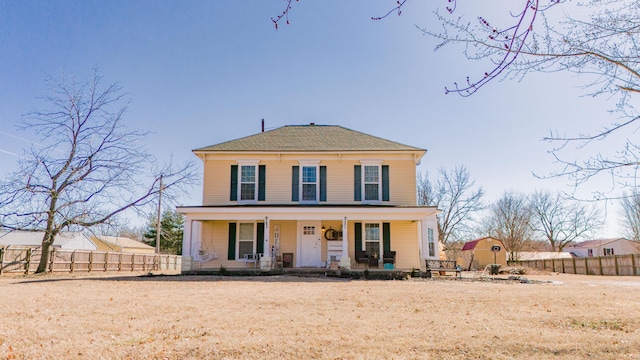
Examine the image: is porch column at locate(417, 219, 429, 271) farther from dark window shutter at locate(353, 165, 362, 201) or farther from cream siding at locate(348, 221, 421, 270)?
dark window shutter at locate(353, 165, 362, 201)

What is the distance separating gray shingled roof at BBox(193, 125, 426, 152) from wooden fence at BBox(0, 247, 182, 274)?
859 centimetres

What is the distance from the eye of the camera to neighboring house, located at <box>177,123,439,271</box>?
714 inches

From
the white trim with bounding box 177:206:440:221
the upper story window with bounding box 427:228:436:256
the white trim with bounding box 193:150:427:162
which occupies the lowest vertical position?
the upper story window with bounding box 427:228:436:256

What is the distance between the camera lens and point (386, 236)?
18.2 meters

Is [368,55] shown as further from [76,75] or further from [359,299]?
[76,75]

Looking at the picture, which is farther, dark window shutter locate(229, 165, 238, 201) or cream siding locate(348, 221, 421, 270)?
dark window shutter locate(229, 165, 238, 201)

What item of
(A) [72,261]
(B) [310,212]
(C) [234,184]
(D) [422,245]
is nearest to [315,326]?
(B) [310,212]

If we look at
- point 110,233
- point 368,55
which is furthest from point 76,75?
point 368,55

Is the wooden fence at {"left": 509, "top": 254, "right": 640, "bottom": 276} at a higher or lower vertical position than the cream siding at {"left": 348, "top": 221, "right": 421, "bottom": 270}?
lower

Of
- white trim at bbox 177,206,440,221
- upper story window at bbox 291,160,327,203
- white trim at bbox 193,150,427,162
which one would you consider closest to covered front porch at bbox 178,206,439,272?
white trim at bbox 177,206,440,221

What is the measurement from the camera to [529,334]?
5.96 m

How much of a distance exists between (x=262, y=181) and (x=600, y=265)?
21778 millimetres

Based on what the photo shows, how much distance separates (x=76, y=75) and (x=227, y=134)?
25.8 feet

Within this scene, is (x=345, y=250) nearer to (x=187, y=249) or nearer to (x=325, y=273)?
(x=325, y=273)
